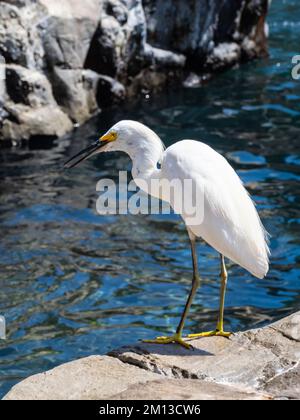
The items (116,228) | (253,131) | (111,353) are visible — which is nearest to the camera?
(111,353)

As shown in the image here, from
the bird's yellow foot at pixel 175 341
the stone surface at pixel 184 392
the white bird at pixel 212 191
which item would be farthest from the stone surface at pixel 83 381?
the white bird at pixel 212 191

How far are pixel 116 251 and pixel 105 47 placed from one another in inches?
183

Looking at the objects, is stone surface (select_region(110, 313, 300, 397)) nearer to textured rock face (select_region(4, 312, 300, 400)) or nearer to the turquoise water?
textured rock face (select_region(4, 312, 300, 400))

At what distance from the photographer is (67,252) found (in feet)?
29.0

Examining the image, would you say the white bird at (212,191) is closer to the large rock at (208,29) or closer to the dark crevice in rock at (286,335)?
the dark crevice in rock at (286,335)

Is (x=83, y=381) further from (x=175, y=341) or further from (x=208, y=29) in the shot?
(x=208, y=29)

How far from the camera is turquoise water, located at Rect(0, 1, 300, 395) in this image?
7516mm

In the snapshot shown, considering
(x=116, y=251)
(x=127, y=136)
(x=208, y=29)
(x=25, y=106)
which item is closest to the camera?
(x=127, y=136)

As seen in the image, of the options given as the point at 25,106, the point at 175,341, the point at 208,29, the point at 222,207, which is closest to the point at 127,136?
the point at 222,207

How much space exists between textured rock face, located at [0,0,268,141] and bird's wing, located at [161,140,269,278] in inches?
235

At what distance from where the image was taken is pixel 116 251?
894 centimetres

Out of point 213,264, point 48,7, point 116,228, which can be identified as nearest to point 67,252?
point 116,228
